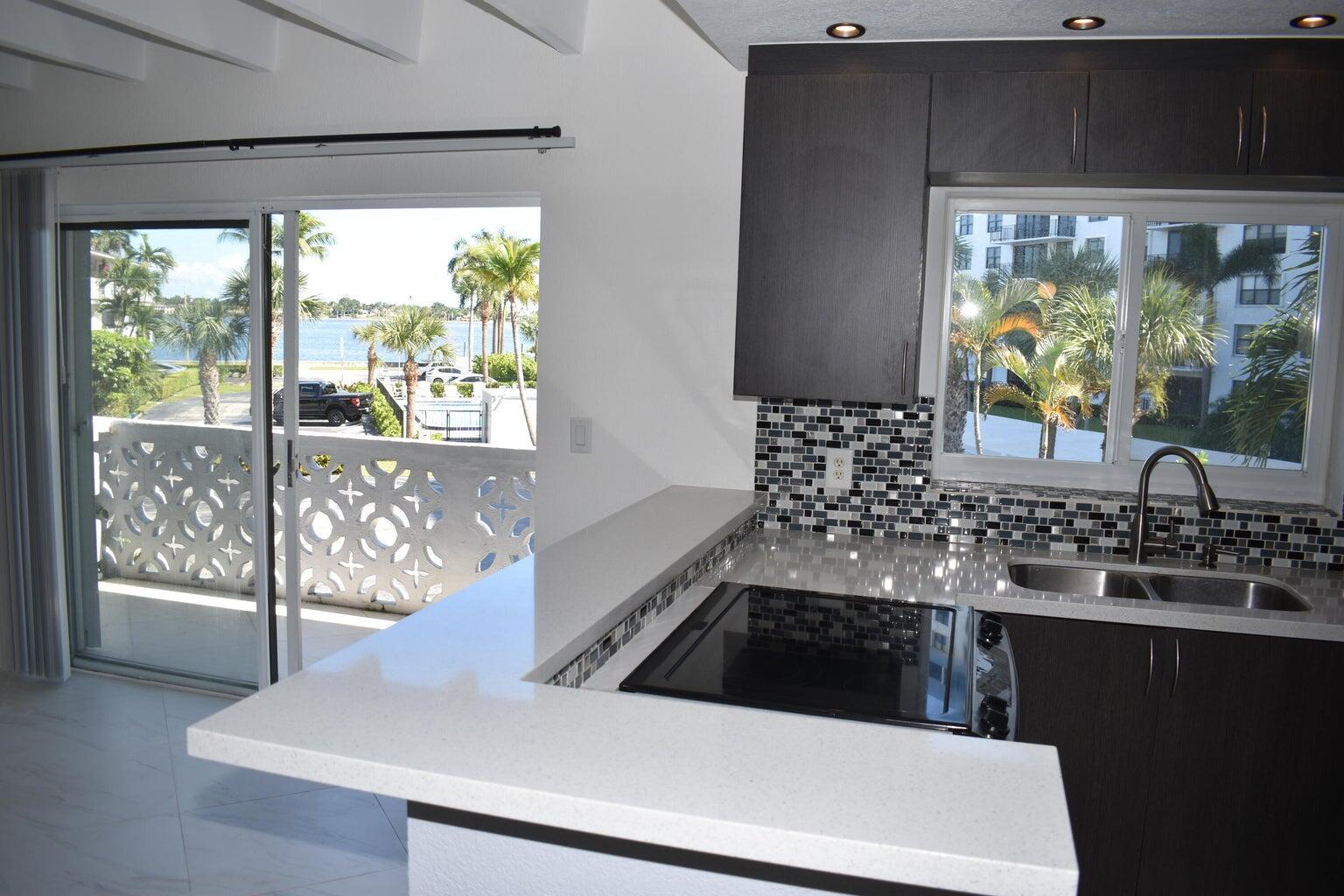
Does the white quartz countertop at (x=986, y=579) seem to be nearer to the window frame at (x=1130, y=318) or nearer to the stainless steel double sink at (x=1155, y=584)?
the stainless steel double sink at (x=1155, y=584)

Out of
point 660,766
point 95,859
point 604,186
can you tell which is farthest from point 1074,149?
point 95,859

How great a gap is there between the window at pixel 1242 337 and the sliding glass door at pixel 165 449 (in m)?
3.50

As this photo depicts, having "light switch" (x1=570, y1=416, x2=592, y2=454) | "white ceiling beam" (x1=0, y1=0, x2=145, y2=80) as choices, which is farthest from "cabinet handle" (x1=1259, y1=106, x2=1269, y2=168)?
"white ceiling beam" (x1=0, y1=0, x2=145, y2=80)

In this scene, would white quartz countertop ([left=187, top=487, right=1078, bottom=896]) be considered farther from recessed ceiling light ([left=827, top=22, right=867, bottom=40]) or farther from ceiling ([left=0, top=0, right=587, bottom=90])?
ceiling ([left=0, top=0, right=587, bottom=90])

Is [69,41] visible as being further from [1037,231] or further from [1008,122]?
[1037,231]

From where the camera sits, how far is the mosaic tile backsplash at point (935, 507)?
2.89 metres

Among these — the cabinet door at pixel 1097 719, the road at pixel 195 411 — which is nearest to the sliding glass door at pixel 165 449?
the road at pixel 195 411

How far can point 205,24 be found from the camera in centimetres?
323

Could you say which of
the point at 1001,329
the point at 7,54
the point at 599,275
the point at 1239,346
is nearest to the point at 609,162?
the point at 599,275

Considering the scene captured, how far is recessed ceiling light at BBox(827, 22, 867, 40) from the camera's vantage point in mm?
2541

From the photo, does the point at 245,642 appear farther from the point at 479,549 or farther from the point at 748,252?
the point at 748,252

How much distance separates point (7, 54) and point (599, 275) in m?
2.75

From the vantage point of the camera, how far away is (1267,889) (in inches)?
91.7

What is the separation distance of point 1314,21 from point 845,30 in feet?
3.67
